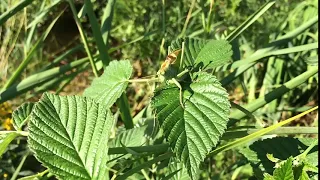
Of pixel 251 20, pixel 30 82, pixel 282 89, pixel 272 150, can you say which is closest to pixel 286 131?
pixel 272 150

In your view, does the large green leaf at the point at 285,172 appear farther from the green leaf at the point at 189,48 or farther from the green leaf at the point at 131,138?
the green leaf at the point at 131,138

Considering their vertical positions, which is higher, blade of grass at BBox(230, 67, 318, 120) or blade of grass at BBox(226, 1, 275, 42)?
blade of grass at BBox(226, 1, 275, 42)

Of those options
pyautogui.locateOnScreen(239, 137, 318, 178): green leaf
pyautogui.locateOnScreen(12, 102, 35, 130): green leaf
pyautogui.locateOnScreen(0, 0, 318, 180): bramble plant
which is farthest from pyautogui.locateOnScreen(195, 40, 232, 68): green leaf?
pyautogui.locateOnScreen(12, 102, 35, 130): green leaf

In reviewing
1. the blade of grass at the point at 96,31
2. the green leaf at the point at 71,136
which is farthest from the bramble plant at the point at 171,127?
the blade of grass at the point at 96,31

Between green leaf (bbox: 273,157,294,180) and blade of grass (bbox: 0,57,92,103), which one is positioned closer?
green leaf (bbox: 273,157,294,180)

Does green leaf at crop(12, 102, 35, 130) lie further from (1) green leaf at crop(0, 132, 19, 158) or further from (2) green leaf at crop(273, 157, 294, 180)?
(2) green leaf at crop(273, 157, 294, 180)

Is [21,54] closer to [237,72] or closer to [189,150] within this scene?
[237,72]

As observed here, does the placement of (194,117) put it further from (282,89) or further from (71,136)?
(282,89)
